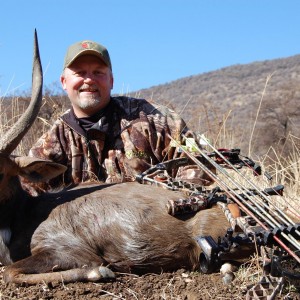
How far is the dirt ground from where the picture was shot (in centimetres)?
416

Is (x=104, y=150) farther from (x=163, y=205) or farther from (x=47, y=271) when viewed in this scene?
(x=47, y=271)

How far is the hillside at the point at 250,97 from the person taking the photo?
17.0m

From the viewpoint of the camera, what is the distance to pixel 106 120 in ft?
22.8

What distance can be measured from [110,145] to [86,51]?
1.17 m

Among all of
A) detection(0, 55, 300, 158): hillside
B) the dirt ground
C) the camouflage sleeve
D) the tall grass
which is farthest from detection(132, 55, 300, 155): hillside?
the dirt ground

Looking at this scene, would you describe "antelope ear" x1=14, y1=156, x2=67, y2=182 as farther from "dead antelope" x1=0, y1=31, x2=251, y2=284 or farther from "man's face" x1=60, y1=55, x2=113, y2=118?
"man's face" x1=60, y1=55, x2=113, y2=118

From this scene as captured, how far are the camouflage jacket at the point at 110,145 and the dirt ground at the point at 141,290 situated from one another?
2.32 metres

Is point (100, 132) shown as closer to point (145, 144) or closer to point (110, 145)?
point (110, 145)

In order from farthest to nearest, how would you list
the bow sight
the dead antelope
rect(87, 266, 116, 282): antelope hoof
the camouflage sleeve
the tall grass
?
1. the tall grass
2. the camouflage sleeve
3. the dead antelope
4. rect(87, 266, 116, 282): antelope hoof
5. the bow sight

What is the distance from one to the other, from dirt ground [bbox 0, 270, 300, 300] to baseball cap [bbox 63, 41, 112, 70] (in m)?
3.28

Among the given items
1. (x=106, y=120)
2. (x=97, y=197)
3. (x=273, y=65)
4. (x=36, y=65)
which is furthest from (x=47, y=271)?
(x=273, y=65)

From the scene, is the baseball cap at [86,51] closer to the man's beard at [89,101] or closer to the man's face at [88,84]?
the man's face at [88,84]

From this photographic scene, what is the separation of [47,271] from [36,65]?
1.88 meters

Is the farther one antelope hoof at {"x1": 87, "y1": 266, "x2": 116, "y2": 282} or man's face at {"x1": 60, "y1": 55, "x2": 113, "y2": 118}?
man's face at {"x1": 60, "y1": 55, "x2": 113, "y2": 118}
